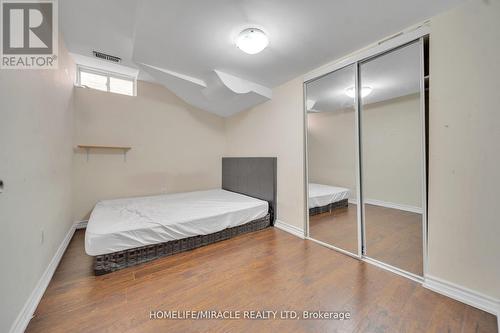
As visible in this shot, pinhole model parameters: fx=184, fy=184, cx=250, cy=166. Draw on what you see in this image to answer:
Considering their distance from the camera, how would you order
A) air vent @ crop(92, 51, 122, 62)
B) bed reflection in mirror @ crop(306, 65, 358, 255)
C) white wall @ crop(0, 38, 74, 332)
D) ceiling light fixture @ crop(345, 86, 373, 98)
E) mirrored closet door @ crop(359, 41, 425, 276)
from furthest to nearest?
air vent @ crop(92, 51, 122, 62) → bed reflection in mirror @ crop(306, 65, 358, 255) → ceiling light fixture @ crop(345, 86, 373, 98) → mirrored closet door @ crop(359, 41, 425, 276) → white wall @ crop(0, 38, 74, 332)

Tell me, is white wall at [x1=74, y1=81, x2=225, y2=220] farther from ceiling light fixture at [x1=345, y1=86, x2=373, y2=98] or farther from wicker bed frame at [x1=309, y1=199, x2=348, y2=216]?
ceiling light fixture at [x1=345, y1=86, x2=373, y2=98]

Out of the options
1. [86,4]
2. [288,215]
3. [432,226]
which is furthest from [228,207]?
[86,4]

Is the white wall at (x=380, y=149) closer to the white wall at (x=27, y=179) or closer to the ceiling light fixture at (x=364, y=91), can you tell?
the ceiling light fixture at (x=364, y=91)

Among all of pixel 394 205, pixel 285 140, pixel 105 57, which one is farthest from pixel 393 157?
pixel 105 57

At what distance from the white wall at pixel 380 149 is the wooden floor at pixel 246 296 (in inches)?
35.6

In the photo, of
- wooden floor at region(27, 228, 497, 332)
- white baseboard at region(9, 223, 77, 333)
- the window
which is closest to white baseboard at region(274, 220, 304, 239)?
wooden floor at region(27, 228, 497, 332)

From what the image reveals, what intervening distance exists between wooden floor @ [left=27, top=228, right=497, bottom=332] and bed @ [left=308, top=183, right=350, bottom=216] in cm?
72

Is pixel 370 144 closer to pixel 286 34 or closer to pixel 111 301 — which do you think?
pixel 286 34

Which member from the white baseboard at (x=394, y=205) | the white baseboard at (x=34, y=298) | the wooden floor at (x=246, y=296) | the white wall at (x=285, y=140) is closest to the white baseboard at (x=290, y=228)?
the white wall at (x=285, y=140)

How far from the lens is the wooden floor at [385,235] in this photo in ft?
6.39

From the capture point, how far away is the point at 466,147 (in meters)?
1.55

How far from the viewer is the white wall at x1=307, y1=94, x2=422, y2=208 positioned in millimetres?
1958

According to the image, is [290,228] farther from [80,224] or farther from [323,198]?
[80,224]

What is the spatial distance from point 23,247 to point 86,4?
2344mm
